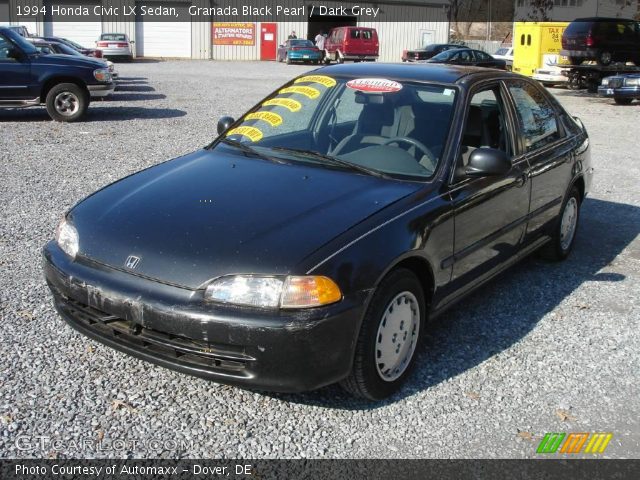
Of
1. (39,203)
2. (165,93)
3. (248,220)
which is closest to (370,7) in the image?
(165,93)

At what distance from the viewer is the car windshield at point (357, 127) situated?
4160 millimetres

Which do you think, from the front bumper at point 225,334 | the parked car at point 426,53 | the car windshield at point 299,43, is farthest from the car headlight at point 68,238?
the car windshield at point 299,43

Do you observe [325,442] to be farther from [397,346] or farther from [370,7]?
[370,7]

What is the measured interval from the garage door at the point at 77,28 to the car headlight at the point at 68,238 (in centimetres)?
3817

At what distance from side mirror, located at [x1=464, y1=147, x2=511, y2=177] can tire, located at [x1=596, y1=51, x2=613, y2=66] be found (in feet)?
62.9

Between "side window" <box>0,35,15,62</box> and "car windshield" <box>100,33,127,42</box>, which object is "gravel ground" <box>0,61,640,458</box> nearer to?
"side window" <box>0,35,15,62</box>

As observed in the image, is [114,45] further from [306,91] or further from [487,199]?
[487,199]

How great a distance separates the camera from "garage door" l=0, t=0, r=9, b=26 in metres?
37.2

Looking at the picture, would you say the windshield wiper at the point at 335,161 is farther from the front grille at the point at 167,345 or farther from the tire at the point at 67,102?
the tire at the point at 67,102

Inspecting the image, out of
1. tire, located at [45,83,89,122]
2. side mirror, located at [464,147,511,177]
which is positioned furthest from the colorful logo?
tire, located at [45,83,89,122]

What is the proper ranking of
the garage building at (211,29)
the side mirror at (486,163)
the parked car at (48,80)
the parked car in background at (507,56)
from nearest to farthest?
the side mirror at (486,163) → the parked car at (48,80) → the parked car in background at (507,56) → the garage building at (211,29)

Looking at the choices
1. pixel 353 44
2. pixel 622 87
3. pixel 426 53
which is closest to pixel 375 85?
pixel 622 87

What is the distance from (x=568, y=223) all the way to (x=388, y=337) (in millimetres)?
3010

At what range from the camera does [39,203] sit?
710cm
